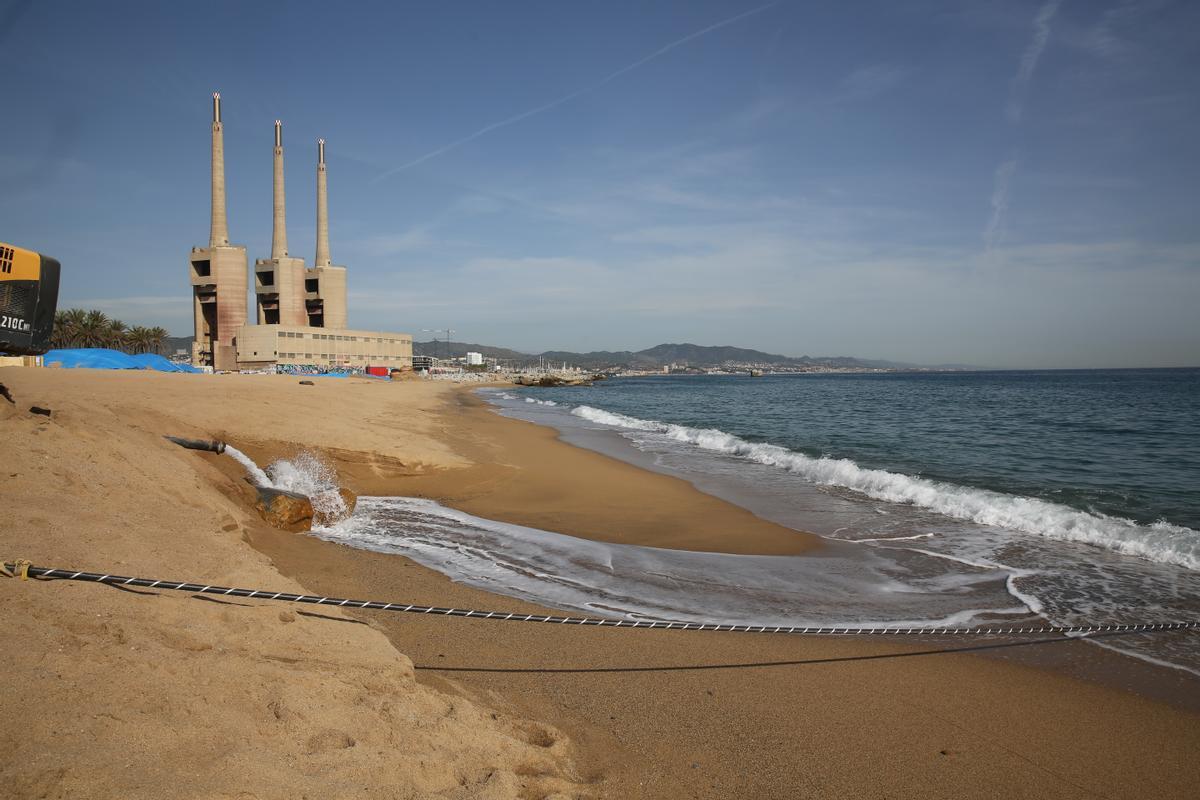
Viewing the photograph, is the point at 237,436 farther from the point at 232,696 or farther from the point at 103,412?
the point at 232,696

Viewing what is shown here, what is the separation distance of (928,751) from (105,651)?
4752 millimetres

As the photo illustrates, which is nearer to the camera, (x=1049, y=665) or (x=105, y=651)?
(x=105, y=651)

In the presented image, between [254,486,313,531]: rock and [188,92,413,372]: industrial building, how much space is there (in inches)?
3074

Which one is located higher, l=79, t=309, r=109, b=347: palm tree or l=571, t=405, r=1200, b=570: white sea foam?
l=79, t=309, r=109, b=347: palm tree

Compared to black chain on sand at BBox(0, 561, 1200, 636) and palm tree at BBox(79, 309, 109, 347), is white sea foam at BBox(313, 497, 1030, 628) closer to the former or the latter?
black chain on sand at BBox(0, 561, 1200, 636)

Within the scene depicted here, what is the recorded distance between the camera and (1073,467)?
16.7 m

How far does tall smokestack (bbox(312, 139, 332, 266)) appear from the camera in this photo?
91.7 m

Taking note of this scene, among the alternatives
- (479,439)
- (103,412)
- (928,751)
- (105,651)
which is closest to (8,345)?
(103,412)

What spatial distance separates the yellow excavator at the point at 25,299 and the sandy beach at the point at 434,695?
94 cm

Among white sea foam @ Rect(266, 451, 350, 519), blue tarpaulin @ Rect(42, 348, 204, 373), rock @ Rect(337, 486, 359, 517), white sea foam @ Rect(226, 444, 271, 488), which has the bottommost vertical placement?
rock @ Rect(337, 486, 359, 517)

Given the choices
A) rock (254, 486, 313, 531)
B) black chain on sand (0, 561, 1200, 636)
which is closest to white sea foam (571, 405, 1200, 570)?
black chain on sand (0, 561, 1200, 636)

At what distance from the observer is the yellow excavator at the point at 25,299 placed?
21.8ft

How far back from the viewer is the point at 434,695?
389 cm

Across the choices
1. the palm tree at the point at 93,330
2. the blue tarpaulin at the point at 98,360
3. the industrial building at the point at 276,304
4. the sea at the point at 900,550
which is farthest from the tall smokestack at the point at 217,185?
the sea at the point at 900,550
